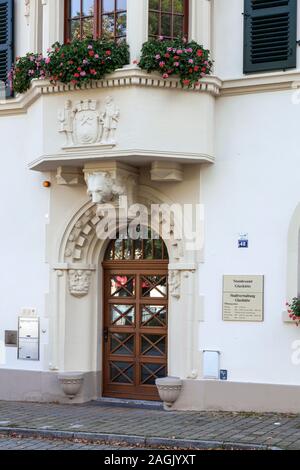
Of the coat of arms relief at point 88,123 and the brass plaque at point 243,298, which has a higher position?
the coat of arms relief at point 88,123

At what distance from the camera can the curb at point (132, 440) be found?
9.94 meters

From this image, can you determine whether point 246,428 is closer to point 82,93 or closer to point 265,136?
point 265,136

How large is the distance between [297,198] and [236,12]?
9.85 feet

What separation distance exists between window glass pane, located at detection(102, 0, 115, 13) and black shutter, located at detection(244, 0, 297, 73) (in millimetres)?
2037

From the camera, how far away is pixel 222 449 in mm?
9930

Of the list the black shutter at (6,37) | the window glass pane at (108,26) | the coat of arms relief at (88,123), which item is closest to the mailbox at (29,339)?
the coat of arms relief at (88,123)

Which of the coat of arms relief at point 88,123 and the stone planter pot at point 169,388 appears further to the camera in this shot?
the stone planter pot at point 169,388

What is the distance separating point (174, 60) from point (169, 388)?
4833mm

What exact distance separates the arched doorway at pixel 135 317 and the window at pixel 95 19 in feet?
11.0

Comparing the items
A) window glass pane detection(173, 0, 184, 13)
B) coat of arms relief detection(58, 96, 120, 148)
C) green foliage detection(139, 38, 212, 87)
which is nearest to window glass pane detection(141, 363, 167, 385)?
coat of arms relief detection(58, 96, 120, 148)

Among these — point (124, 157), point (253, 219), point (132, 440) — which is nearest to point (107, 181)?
point (124, 157)

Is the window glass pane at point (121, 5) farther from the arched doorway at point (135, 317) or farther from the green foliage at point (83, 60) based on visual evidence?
the arched doorway at point (135, 317)
